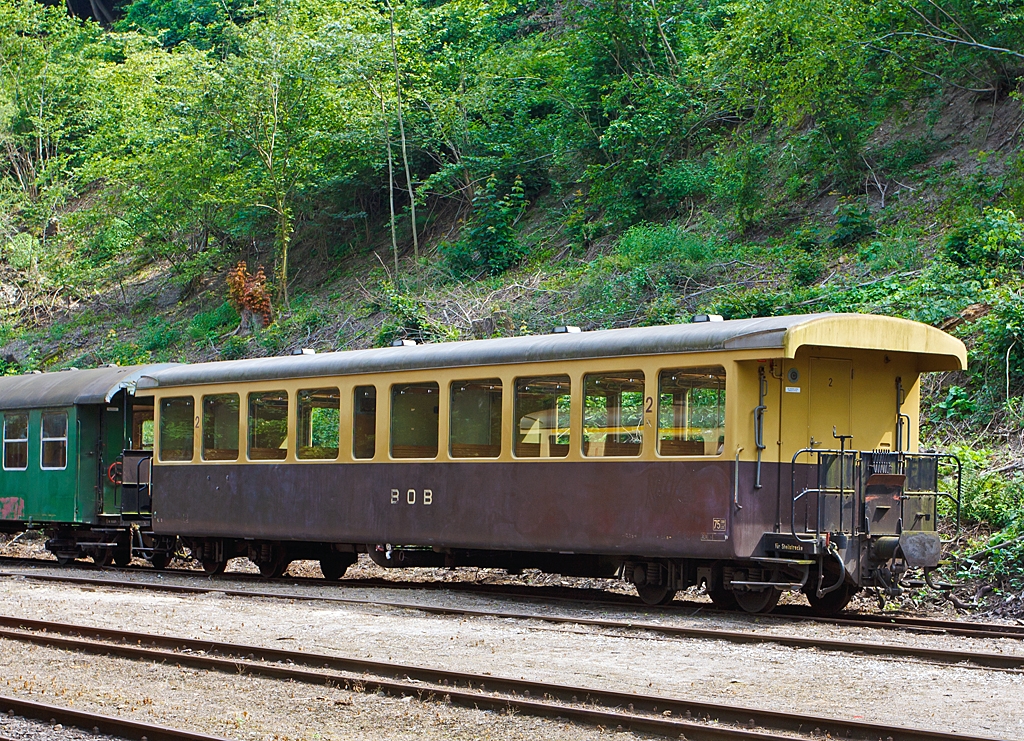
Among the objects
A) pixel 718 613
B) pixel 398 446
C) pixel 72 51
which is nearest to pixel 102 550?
pixel 398 446

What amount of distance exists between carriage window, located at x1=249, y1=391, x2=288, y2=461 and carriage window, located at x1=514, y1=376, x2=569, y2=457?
12.4 ft

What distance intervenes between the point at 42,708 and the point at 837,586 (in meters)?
7.26

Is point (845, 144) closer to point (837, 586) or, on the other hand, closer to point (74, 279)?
point (837, 586)

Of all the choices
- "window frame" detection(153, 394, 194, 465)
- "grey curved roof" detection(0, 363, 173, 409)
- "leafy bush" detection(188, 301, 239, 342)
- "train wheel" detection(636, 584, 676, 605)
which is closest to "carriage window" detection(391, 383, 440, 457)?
"train wheel" detection(636, 584, 676, 605)

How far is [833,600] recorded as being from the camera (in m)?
13.0

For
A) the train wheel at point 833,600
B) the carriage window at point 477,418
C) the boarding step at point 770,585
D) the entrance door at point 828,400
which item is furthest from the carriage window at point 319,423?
the train wheel at point 833,600

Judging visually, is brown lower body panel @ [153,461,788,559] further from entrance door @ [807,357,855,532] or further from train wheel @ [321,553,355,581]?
train wheel @ [321,553,355,581]

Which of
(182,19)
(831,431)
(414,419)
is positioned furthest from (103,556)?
(182,19)

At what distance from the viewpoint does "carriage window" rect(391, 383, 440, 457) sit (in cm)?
1428

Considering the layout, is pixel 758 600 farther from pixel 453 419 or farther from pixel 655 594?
pixel 453 419

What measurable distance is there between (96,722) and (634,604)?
22.6 ft

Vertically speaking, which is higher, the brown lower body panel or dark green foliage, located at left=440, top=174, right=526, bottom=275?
dark green foliage, located at left=440, top=174, right=526, bottom=275

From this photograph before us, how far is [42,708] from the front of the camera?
802 centimetres

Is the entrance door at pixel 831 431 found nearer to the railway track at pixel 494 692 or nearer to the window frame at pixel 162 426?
the railway track at pixel 494 692
